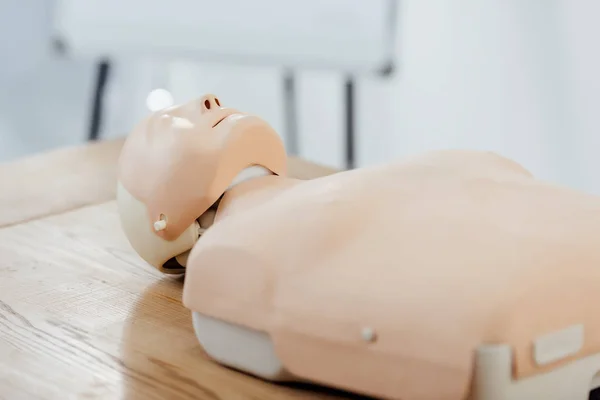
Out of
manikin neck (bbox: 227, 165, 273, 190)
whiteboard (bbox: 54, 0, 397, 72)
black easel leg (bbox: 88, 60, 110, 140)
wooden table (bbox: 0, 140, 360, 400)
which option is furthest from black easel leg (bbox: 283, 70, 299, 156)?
manikin neck (bbox: 227, 165, 273, 190)

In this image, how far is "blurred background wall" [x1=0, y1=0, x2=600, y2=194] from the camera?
168cm

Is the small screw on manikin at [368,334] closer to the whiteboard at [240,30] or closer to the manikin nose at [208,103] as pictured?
the manikin nose at [208,103]

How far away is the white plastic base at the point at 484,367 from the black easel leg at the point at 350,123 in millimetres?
1106

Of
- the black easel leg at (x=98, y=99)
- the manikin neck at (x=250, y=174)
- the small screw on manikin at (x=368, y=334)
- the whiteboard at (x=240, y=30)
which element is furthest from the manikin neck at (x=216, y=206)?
the black easel leg at (x=98, y=99)

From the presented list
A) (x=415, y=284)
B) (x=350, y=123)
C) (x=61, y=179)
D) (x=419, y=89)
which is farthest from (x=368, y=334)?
(x=419, y=89)

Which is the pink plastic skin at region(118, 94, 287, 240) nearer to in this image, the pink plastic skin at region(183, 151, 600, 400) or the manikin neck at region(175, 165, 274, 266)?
the manikin neck at region(175, 165, 274, 266)

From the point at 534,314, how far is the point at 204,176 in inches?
14.0

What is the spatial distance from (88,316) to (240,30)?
105cm

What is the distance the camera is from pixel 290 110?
1.88m

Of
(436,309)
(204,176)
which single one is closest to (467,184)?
(436,309)

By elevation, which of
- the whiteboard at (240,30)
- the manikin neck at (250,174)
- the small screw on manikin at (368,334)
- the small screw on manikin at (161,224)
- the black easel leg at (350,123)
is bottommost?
the black easel leg at (350,123)

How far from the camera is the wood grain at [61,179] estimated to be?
117 cm

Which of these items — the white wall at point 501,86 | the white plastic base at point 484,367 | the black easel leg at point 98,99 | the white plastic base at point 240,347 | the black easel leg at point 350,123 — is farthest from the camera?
the black easel leg at point 98,99

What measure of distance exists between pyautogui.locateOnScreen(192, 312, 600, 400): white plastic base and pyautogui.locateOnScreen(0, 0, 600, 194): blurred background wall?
1082 mm
